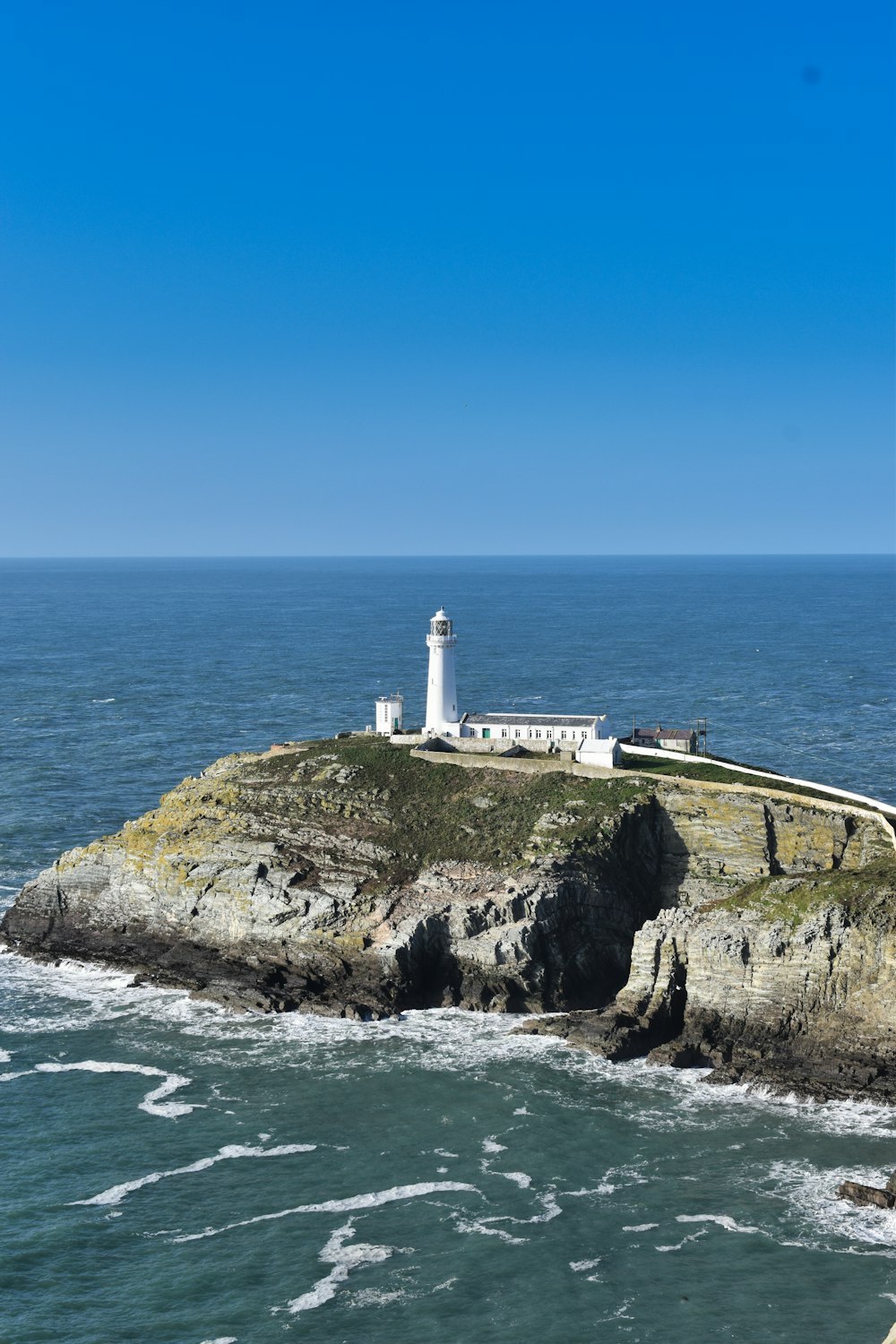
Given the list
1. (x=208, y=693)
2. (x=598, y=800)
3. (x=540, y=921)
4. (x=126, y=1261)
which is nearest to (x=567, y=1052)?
(x=540, y=921)

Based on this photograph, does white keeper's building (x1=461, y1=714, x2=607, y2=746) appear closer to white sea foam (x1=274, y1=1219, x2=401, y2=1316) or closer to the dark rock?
the dark rock

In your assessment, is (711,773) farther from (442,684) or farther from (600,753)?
(442,684)

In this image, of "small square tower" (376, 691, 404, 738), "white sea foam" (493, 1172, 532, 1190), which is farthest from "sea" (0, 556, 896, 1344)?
"small square tower" (376, 691, 404, 738)

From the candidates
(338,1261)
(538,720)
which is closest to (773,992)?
(338,1261)

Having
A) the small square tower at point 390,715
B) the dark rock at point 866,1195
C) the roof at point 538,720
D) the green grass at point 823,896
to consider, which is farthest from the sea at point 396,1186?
the small square tower at point 390,715

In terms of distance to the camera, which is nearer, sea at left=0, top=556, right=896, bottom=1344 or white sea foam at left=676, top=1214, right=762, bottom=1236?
sea at left=0, top=556, right=896, bottom=1344
